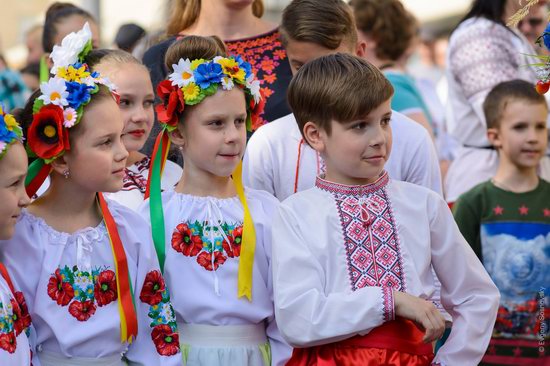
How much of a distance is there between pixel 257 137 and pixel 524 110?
67.9 inches

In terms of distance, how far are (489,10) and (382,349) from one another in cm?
297

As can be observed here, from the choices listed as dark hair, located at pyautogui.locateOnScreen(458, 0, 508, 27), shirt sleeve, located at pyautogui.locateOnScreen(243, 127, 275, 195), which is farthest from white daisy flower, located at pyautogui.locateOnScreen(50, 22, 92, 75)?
dark hair, located at pyautogui.locateOnScreen(458, 0, 508, 27)

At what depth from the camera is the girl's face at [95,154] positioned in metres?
3.76

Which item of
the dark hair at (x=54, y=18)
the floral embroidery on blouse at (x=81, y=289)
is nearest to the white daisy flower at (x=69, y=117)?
the floral embroidery on blouse at (x=81, y=289)

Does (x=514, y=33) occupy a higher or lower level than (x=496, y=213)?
higher

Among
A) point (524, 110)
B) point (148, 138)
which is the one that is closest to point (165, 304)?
point (148, 138)

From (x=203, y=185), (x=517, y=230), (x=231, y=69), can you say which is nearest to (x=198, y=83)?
(x=231, y=69)

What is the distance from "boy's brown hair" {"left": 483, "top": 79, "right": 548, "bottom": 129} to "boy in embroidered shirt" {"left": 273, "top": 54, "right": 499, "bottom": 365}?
73.0 inches

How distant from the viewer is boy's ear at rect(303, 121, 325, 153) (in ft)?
12.8

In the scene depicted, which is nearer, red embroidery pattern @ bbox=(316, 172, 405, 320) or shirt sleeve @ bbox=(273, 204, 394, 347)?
shirt sleeve @ bbox=(273, 204, 394, 347)

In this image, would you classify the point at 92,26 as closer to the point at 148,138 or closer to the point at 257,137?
the point at 148,138

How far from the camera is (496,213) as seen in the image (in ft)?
17.5

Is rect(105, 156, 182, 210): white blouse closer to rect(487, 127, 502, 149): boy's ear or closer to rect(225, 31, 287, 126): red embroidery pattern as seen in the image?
rect(225, 31, 287, 126): red embroidery pattern

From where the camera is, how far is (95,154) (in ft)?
12.4
